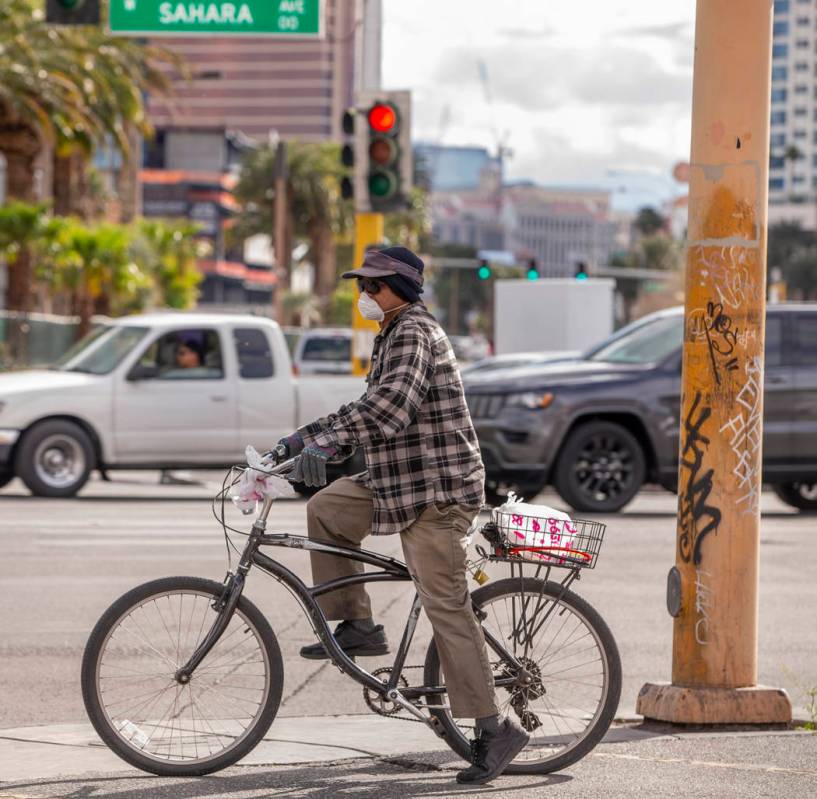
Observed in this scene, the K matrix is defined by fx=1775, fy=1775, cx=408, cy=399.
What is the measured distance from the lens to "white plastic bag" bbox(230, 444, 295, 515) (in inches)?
223

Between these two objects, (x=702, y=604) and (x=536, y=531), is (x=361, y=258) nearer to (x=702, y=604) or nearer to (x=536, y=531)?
(x=702, y=604)

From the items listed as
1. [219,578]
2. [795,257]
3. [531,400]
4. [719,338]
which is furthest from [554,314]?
[795,257]

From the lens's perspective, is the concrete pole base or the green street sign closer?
the concrete pole base

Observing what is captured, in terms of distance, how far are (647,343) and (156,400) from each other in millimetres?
4787

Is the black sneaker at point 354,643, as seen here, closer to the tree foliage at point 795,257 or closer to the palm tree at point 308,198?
the palm tree at point 308,198

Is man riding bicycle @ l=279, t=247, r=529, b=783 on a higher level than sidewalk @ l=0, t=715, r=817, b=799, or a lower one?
higher

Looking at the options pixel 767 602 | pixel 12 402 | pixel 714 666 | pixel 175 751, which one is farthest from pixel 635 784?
pixel 12 402

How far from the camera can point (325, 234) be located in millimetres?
69062

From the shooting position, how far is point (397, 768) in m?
5.93

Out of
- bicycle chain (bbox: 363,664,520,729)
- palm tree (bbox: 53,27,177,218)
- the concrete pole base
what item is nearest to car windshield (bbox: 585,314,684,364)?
the concrete pole base

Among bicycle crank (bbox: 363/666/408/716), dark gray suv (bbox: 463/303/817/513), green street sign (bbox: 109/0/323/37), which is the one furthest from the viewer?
green street sign (bbox: 109/0/323/37)

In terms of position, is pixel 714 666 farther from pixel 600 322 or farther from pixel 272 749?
pixel 600 322

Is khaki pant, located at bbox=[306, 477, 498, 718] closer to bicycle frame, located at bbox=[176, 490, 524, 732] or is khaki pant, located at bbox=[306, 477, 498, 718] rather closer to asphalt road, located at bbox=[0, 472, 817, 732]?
bicycle frame, located at bbox=[176, 490, 524, 732]

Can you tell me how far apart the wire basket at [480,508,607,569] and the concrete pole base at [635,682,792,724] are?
963 mm
